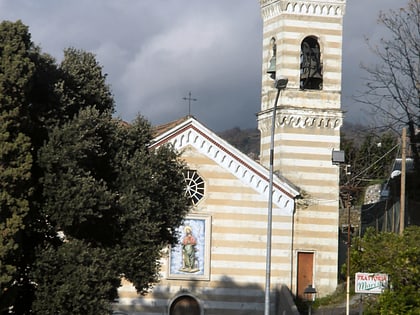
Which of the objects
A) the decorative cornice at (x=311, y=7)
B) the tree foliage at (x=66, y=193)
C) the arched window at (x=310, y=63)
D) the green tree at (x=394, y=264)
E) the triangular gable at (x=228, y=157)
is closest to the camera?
the tree foliage at (x=66, y=193)

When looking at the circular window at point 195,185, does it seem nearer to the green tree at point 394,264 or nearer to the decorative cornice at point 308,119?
the decorative cornice at point 308,119

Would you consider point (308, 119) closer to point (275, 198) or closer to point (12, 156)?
point (275, 198)

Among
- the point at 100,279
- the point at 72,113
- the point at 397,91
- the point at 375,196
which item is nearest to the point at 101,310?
the point at 100,279

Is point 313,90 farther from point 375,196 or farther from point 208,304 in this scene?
point 375,196

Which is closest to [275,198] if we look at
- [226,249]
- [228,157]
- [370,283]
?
[228,157]

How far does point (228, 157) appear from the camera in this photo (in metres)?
46.2

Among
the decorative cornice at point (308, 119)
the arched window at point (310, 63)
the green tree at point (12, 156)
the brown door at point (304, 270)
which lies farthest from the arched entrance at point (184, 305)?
the green tree at point (12, 156)

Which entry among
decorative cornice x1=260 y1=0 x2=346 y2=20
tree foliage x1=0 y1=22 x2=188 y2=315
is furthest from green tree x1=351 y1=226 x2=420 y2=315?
decorative cornice x1=260 y1=0 x2=346 y2=20

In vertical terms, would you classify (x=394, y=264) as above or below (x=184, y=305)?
above

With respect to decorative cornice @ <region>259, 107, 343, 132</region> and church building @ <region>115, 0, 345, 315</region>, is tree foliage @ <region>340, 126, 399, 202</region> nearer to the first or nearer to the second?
decorative cornice @ <region>259, 107, 343, 132</region>

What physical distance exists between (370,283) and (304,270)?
53.3 ft

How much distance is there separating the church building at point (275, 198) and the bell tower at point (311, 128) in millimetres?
41

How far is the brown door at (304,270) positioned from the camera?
155 feet

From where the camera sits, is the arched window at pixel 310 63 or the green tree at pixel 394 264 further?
the arched window at pixel 310 63
